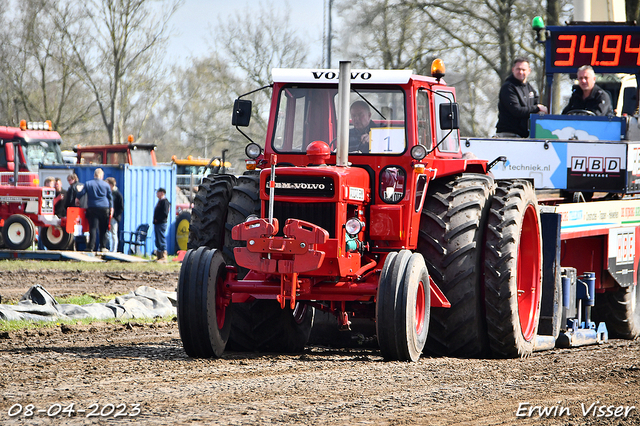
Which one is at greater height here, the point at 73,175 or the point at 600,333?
the point at 73,175

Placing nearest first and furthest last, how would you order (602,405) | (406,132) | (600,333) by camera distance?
(602,405) < (406,132) < (600,333)

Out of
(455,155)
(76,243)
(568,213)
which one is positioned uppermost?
(455,155)

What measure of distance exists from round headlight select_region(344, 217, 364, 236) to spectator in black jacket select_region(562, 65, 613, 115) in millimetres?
5550

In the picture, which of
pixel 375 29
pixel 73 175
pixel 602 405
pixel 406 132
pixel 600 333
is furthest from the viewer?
pixel 375 29

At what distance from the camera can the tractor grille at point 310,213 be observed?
6828 millimetres

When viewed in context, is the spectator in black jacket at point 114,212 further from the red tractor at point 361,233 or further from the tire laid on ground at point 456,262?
the tire laid on ground at point 456,262

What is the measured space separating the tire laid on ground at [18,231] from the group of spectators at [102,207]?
119cm

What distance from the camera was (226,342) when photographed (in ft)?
23.7

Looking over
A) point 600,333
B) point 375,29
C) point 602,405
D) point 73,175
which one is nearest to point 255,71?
point 375,29

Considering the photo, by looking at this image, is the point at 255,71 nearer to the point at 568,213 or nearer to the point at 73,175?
the point at 73,175

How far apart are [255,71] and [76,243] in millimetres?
21316

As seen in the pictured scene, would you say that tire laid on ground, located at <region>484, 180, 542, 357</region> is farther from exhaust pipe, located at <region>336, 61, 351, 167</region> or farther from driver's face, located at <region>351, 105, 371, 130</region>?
exhaust pipe, located at <region>336, 61, 351, 167</region>

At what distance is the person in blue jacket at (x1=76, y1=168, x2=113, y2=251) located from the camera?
19922mm

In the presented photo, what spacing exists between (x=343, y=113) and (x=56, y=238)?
1536cm
